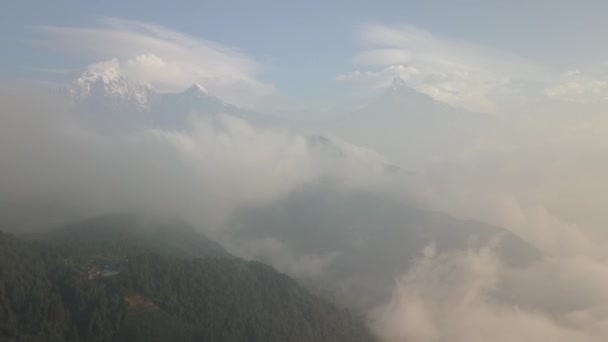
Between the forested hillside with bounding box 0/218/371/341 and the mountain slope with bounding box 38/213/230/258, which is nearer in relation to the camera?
the forested hillside with bounding box 0/218/371/341

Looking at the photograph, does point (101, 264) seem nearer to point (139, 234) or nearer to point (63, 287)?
point (63, 287)

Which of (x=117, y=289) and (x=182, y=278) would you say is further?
(x=182, y=278)

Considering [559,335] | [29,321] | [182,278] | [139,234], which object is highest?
[559,335]

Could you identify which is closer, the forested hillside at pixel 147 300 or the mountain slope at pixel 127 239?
the forested hillside at pixel 147 300

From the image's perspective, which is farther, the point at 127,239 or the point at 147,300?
the point at 127,239

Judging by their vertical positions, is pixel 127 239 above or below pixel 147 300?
above

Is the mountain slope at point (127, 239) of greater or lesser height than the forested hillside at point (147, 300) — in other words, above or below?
above

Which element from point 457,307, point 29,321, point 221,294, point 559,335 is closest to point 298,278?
point 457,307

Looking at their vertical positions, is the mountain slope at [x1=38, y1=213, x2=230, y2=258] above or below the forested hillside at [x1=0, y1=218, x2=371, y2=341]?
above
